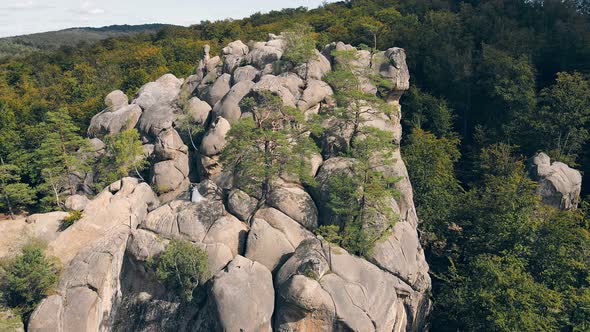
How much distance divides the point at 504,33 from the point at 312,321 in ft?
153

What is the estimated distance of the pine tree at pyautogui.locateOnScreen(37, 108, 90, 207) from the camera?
114ft

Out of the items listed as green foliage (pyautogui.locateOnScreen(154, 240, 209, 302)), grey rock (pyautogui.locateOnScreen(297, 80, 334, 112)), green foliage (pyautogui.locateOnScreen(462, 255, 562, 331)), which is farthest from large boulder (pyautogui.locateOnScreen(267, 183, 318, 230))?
green foliage (pyautogui.locateOnScreen(462, 255, 562, 331))

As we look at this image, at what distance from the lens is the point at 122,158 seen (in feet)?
115

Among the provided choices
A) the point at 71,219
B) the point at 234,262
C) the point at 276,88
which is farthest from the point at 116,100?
the point at 234,262

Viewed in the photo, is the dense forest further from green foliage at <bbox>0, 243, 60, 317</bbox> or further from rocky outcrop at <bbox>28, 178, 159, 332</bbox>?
green foliage at <bbox>0, 243, 60, 317</bbox>

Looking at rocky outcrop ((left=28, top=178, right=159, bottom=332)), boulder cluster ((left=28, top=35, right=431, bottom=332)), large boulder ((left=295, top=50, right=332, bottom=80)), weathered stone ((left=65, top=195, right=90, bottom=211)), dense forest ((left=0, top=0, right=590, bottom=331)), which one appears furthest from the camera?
large boulder ((left=295, top=50, right=332, bottom=80))

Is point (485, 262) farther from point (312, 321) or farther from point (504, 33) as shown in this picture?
point (504, 33)

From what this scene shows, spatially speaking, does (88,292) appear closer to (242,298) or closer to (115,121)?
(242,298)

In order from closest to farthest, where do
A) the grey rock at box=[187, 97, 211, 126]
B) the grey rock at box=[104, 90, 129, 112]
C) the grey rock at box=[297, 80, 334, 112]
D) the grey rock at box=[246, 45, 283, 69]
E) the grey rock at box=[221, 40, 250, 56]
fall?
the grey rock at box=[297, 80, 334, 112] < the grey rock at box=[187, 97, 211, 126] < the grey rock at box=[246, 45, 283, 69] < the grey rock at box=[221, 40, 250, 56] < the grey rock at box=[104, 90, 129, 112]

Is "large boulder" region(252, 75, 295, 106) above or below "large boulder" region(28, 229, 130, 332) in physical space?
above

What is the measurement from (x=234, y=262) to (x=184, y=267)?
2735 mm

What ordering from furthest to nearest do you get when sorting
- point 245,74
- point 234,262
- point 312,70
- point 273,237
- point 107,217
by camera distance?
point 245,74, point 312,70, point 107,217, point 273,237, point 234,262

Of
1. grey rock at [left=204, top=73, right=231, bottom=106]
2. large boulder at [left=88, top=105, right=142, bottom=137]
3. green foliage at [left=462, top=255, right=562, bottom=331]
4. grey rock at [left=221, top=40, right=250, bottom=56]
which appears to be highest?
grey rock at [left=221, top=40, right=250, bottom=56]

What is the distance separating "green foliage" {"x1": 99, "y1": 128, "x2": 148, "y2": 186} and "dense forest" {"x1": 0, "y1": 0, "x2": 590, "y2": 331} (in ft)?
12.7
